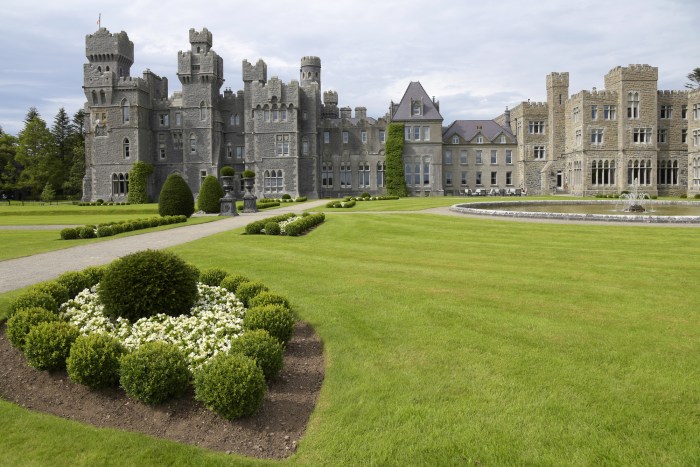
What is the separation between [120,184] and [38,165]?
20844mm

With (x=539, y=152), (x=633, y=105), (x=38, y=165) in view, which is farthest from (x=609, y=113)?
(x=38, y=165)

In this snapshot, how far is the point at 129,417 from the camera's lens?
6.02 meters

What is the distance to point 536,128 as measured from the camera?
67.7 metres

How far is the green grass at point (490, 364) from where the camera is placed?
523cm

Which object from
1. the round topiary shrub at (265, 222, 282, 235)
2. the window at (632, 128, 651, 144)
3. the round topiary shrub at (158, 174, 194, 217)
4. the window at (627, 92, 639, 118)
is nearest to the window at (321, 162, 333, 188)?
the window at (627, 92, 639, 118)

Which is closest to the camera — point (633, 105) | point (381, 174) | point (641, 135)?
point (633, 105)

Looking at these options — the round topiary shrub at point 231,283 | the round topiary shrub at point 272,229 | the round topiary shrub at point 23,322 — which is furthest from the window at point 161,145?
the round topiary shrub at point 23,322

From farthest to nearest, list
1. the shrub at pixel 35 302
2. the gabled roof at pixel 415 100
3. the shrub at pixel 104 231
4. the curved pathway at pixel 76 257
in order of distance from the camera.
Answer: the gabled roof at pixel 415 100 → the shrub at pixel 104 231 → the curved pathway at pixel 76 257 → the shrub at pixel 35 302

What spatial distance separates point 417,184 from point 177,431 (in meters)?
64.3

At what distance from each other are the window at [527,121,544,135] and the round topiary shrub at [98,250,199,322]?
216ft

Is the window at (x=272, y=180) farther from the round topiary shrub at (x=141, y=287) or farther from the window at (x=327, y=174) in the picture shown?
the round topiary shrub at (x=141, y=287)

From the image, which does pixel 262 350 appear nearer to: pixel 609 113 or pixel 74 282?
pixel 74 282

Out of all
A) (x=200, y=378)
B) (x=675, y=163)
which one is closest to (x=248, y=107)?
(x=675, y=163)

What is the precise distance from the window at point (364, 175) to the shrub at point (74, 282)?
60.6 meters
